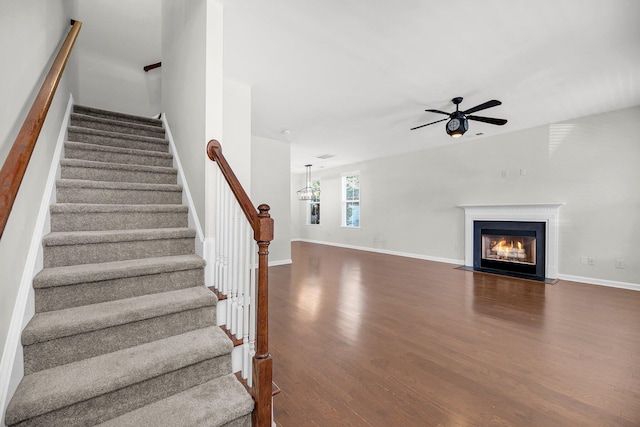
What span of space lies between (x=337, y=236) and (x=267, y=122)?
514cm

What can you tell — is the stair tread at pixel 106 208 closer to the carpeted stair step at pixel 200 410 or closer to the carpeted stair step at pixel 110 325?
the carpeted stair step at pixel 110 325

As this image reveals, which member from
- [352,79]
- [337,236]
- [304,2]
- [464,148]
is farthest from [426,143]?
[304,2]

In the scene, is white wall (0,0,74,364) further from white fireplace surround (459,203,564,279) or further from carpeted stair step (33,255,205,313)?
white fireplace surround (459,203,564,279)

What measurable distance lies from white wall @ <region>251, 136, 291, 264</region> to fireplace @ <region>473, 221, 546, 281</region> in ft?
13.1

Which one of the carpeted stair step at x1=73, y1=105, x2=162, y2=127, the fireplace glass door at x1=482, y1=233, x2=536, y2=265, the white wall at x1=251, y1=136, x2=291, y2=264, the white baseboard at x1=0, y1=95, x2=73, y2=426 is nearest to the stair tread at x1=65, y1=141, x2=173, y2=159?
the white baseboard at x1=0, y1=95, x2=73, y2=426

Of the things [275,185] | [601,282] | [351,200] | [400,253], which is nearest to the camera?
[601,282]

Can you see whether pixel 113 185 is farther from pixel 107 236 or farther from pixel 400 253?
pixel 400 253

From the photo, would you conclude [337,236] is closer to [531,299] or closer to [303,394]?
[531,299]

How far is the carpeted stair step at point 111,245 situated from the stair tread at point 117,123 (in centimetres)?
163

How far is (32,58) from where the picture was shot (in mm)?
1503

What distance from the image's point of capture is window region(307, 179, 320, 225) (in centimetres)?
1015

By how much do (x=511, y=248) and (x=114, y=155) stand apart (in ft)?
20.9

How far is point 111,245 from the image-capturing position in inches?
73.9

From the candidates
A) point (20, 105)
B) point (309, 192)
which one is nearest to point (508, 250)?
point (309, 192)
